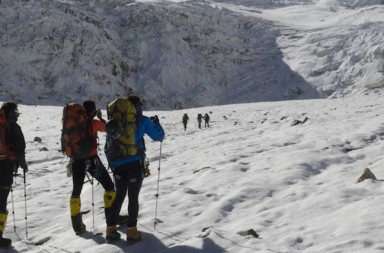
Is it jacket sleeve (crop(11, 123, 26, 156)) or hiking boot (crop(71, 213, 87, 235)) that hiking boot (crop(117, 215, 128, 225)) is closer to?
hiking boot (crop(71, 213, 87, 235))

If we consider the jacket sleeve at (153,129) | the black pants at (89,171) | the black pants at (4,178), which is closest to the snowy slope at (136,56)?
the black pants at (4,178)

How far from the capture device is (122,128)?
15.5ft

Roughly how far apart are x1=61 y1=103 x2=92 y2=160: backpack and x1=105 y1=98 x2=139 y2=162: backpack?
70 centimetres

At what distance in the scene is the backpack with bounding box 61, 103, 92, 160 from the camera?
530 centimetres

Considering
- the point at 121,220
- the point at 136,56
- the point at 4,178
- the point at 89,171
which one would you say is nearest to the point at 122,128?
the point at 89,171

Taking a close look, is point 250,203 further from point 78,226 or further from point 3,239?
point 3,239

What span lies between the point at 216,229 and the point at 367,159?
183 inches

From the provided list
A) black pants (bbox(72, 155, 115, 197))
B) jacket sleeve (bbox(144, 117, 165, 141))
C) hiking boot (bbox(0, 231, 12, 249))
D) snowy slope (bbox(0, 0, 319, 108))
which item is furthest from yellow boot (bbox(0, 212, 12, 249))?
snowy slope (bbox(0, 0, 319, 108))

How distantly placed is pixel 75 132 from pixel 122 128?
97cm

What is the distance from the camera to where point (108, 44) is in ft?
205

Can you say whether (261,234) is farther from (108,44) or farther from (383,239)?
(108,44)

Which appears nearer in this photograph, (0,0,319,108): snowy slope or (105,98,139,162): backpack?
(105,98,139,162): backpack

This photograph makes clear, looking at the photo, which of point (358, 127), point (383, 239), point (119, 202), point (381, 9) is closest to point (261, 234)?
point (383, 239)

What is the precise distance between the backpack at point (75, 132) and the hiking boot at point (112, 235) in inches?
A: 42.1
